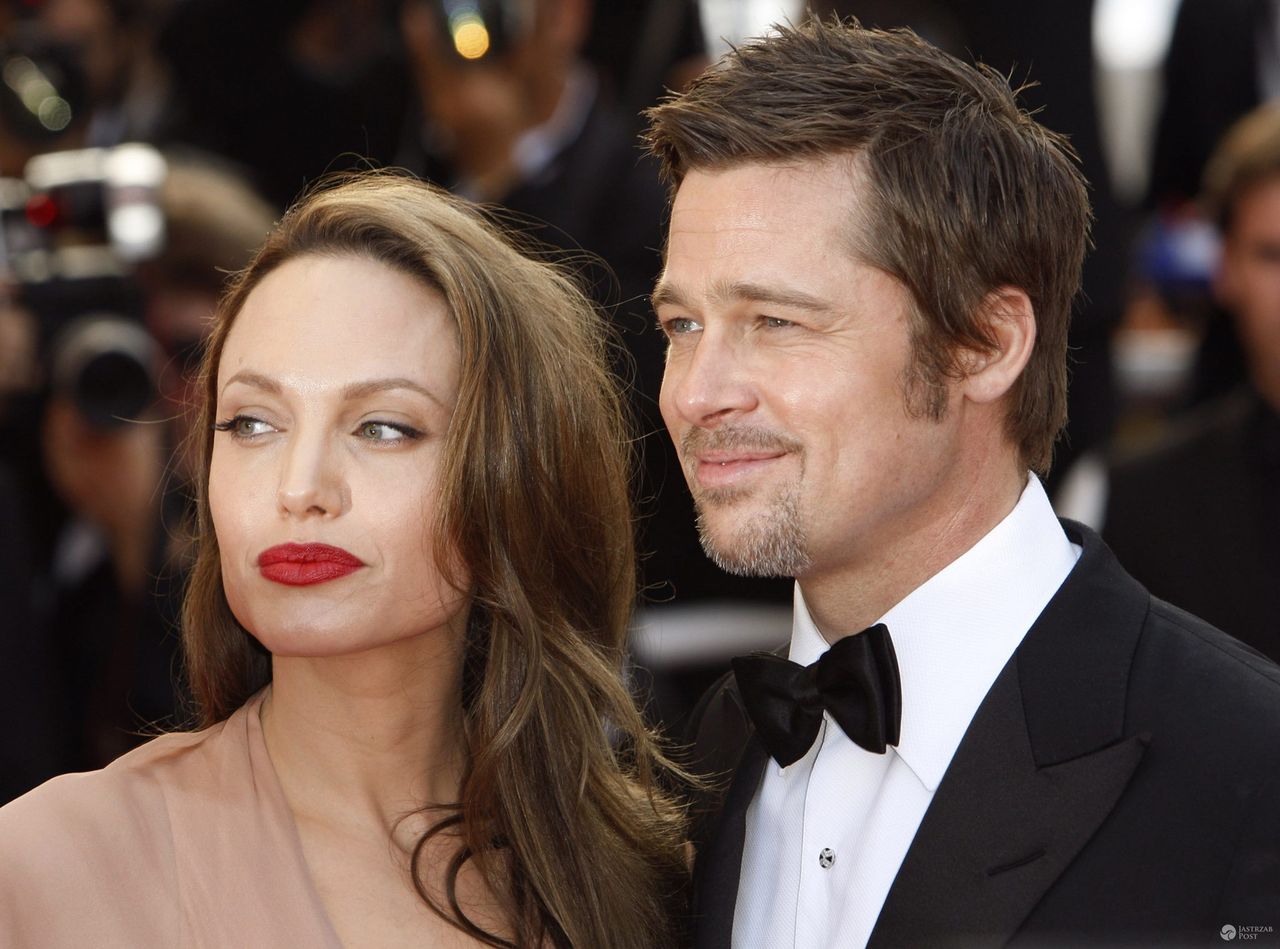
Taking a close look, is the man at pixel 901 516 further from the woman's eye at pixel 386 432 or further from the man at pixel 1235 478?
the man at pixel 1235 478

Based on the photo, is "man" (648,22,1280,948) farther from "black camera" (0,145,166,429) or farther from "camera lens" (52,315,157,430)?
"black camera" (0,145,166,429)

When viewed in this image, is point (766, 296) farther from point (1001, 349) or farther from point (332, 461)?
point (332, 461)

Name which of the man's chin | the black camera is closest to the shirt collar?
the man's chin

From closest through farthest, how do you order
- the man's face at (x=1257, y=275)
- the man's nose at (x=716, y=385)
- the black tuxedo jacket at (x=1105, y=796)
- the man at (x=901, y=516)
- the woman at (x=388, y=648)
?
the black tuxedo jacket at (x=1105, y=796) → the man at (x=901, y=516) → the woman at (x=388, y=648) → the man's nose at (x=716, y=385) → the man's face at (x=1257, y=275)

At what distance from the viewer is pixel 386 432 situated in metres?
2.29

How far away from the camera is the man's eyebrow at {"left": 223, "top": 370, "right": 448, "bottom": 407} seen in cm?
224

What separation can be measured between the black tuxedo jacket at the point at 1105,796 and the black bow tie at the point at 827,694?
11cm

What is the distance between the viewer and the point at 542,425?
2486 millimetres

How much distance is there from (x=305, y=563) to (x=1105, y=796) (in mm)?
987

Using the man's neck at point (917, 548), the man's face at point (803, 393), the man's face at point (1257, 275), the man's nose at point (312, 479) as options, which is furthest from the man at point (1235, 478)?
the man's nose at point (312, 479)

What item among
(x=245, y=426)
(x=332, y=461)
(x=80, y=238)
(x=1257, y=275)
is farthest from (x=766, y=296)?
(x=1257, y=275)

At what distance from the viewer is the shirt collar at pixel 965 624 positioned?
2.17 metres

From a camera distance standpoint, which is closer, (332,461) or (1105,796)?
(1105,796)

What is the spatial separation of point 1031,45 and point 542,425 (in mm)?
2082
